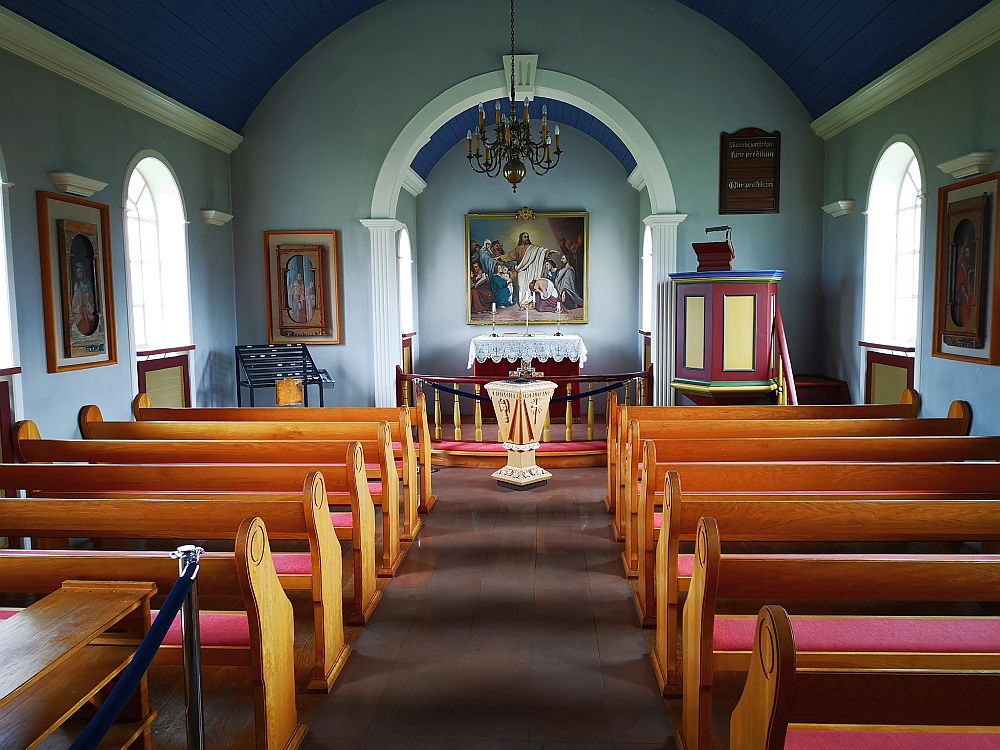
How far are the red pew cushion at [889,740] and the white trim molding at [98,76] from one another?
5.91m

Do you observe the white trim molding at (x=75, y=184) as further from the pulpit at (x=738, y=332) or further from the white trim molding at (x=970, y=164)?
the white trim molding at (x=970, y=164)

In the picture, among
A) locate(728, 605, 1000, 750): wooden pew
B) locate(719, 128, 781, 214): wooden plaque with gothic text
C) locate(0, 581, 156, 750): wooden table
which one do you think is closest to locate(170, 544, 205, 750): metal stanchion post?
locate(0, 581, 156, 750): wooden table

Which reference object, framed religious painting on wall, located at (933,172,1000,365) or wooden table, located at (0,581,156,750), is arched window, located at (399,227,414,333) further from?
wooden table, located at (0,581,156,750)

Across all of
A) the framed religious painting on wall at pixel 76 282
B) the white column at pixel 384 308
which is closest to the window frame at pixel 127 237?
the framed religious painting on wall at pixel 76 282

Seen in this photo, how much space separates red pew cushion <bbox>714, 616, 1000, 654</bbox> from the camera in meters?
2.56

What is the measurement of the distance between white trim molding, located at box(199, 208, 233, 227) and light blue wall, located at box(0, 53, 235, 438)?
7cm

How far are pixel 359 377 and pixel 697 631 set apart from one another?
6.80 metres

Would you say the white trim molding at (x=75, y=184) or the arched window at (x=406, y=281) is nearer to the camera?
the white trim molding at (x=75, y=184)

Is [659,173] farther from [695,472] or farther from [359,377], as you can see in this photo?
[695,472]

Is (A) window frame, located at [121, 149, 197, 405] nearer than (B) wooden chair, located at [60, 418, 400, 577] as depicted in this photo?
No

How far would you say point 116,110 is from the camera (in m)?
6.60

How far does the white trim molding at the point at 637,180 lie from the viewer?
1120 centimetres

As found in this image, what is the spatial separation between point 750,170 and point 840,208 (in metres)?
1.11

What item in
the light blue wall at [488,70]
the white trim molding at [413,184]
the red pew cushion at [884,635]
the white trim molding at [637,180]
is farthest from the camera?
the white trim molding at [637,180]
